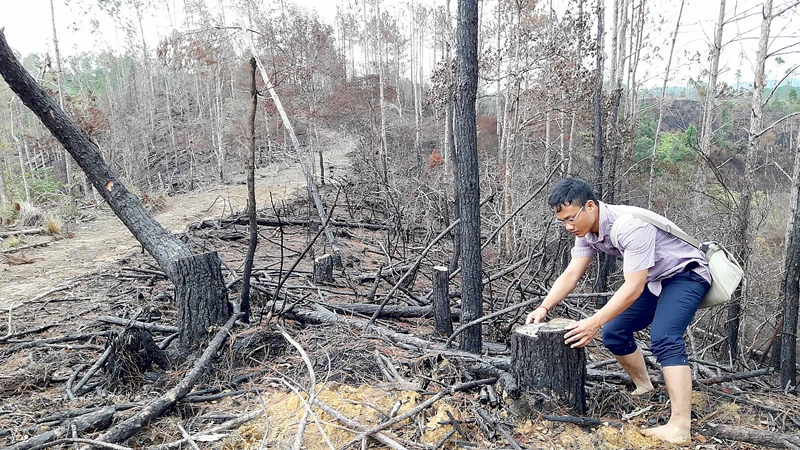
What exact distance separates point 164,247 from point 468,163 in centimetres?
256

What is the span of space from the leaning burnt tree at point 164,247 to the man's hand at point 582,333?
8.81 ft

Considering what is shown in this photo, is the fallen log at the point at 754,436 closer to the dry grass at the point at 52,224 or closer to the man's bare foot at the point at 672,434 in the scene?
the man's bare foot at the point at 672,434

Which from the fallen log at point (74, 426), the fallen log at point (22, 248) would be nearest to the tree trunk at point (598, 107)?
the fallen log at point (74, 426)

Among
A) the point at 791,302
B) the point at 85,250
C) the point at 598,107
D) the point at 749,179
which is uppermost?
the point at 598,107

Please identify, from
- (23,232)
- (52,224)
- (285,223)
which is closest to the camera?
(23,232)

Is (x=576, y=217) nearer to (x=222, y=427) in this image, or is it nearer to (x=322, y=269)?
(x=222, y=427)

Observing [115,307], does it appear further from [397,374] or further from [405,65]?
[405,65]

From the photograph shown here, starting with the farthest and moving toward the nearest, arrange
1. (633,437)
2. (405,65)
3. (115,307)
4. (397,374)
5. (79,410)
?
(405,65), (115,307), (397,374), (79,410), (633,437)

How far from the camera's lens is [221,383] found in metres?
3.17

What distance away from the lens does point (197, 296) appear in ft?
11.3

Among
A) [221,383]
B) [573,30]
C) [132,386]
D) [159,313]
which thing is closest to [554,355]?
[221,383]

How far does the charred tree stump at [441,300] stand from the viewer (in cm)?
409

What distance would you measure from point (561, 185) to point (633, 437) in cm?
148

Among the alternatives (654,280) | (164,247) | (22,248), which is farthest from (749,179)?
(22,248)
